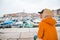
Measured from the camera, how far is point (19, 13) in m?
3.85

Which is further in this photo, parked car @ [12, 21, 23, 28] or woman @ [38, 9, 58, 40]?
parked car @ [12, 21, 23, 28]

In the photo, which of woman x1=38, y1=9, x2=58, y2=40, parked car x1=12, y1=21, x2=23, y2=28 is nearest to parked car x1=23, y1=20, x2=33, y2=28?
parked car x1=12, y1=21, x2=23, y2=28

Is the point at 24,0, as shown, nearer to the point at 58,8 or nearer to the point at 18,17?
the point at 18,17

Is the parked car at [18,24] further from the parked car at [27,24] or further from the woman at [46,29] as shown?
the woman at [46,29]

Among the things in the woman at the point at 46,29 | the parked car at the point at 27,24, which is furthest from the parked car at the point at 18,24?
the woman at the point at 46,29

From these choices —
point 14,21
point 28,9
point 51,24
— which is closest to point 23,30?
point 14,21

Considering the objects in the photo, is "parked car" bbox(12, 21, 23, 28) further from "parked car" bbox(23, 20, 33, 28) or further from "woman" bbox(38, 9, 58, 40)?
"woman" bbox(38, 9, 58, 40)

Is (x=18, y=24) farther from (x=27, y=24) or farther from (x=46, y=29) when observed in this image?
(x=46, y=29)

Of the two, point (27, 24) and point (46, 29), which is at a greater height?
point (46, 29)

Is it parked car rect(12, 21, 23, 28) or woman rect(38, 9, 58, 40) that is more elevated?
woman rect(38, 9, 58, 40)

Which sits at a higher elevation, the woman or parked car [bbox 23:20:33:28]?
the woman

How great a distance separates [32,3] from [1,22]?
1044 mm

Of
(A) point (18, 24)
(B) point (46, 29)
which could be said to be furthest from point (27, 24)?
(B) point (46, 29)

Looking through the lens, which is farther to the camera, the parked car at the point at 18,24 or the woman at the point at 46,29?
the parked car at the point at 18,24
